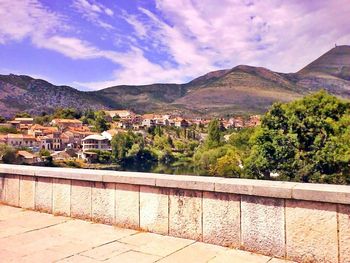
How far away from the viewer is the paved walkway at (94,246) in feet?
13.1

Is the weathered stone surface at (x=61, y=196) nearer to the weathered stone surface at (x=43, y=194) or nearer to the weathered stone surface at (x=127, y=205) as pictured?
the weathered stone surface at (x=43, y=194)

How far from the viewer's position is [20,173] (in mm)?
6672

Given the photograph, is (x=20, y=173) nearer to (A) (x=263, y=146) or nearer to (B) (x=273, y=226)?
(B) (x=273, y=226)

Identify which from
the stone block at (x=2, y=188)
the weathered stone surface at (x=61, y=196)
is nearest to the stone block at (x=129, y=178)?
the weathered stone surface at (x=61, y=196)

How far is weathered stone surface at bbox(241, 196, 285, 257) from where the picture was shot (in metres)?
4.10

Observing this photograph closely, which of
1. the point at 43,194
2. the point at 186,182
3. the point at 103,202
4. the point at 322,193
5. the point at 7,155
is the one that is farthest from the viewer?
the point at 7,155

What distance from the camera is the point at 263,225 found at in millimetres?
4223

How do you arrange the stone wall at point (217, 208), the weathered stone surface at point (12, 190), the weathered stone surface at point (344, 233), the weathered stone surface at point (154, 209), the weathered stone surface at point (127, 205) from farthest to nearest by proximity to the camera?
the weathered stone surface at point (12, 190), the weathered stone surface at point (127, 205), the weathered stone surface at point (154, 209), the stone wall at point (217, 208), the weathered stone surface at point (344, 233)

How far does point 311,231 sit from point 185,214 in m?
1.57

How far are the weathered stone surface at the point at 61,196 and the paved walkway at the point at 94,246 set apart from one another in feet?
1.47

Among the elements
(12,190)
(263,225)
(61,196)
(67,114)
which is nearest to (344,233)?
(263,225)

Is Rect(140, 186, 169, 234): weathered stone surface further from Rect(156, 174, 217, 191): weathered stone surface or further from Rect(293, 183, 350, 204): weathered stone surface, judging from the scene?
Rect(293, 183, 350, 204): weathered stone surface

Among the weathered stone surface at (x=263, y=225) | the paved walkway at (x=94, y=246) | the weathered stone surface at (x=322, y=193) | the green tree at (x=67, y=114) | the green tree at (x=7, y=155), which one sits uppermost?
the green tree at (x=67, y=114)

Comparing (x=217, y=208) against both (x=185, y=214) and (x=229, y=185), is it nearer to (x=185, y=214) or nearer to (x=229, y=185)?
(x=229, y=185)
